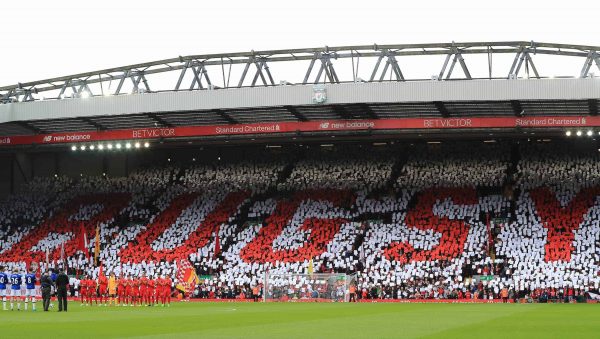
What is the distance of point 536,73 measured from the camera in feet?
146

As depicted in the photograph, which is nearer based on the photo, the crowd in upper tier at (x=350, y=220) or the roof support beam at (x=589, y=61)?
the roof support beam at (x=589, y=61)

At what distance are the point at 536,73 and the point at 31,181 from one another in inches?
1436

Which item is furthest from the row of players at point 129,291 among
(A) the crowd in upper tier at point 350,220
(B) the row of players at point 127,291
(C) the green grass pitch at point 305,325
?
(C) the green grass pitch at point 305,325

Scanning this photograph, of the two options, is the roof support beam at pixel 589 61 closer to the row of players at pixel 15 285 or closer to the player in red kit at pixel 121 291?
the player in red kit at pixel 121 291

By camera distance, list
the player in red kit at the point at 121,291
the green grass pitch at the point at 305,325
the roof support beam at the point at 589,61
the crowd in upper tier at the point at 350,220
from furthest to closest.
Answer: the crowd in upper tier at the point at 350,220 < the roof support beam at the point at 589,61 < the player in red kit at the point at 121,291 < the green grass pitch at the point at 305,325

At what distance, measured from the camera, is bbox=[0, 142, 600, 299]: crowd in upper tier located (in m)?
46.8

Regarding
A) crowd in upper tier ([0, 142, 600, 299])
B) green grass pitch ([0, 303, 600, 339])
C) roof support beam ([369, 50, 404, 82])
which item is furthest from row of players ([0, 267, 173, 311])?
roof support beam ([369, 50, 404, 82])

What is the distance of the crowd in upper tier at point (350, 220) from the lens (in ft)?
153

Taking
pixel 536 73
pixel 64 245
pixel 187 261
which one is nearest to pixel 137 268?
pixel 187 261

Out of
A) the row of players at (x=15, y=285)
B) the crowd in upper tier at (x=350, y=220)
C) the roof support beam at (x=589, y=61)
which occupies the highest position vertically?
the roof support beam at (x=589, y=61)

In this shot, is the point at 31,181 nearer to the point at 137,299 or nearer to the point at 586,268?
the point at 137,299

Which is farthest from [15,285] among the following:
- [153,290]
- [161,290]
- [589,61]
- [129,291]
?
[589,61]

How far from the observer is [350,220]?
5388 centimetres

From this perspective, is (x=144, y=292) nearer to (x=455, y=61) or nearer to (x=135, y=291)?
(x=135, y=291)
